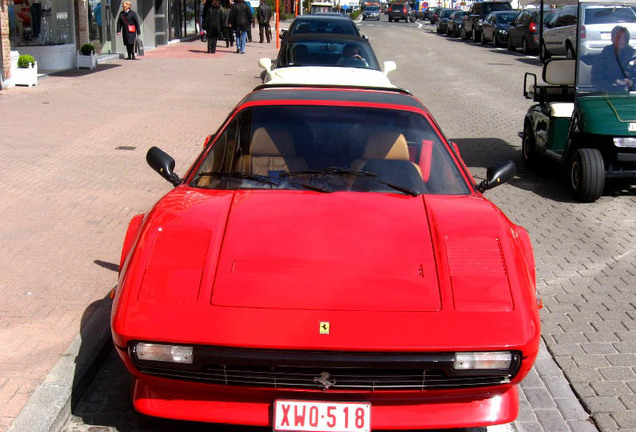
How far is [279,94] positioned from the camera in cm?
536

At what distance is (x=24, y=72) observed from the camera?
1823cm

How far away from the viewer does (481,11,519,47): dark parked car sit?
36625mm

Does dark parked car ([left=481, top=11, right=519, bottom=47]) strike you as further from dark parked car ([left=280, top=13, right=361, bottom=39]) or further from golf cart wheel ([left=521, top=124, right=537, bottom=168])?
golf cart wheel ([left=521, top=124, right=537, bottom=168])

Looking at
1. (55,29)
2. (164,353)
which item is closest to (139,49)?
(55,29)

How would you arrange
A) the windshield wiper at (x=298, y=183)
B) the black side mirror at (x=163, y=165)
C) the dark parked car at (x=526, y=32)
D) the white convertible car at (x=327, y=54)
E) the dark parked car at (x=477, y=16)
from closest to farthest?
the windshield wiper at (x=298, y=183) → the black side mirror at (x=163, y=165) → the white convertible car at (x=327, y=54) → the dark parked car at (x=526, y=32) → the dark parked car at (x=477, y=16)

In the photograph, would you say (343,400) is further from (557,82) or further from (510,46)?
(510,46)

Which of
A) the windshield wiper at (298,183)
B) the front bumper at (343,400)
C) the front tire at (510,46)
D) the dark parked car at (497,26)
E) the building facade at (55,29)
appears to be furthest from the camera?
the dark parked car at (497,26)

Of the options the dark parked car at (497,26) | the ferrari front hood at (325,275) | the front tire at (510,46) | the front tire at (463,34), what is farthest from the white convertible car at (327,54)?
the front tire at (463,34)

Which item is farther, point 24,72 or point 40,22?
point 40,22

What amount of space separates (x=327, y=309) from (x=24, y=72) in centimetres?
1646

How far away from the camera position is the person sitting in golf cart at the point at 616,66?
30.9 ft

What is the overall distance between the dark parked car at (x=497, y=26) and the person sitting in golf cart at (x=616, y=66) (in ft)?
90.8

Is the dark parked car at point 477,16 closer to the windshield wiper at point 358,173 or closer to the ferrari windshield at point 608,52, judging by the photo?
the ferrari windshield at point 608,52

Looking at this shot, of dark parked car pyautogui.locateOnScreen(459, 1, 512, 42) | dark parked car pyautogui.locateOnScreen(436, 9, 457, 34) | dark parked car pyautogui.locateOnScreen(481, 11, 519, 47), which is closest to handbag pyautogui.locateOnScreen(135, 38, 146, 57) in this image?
dark parked car pyautogui.locateOnScreen(481, 11, 519, 47)
